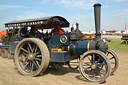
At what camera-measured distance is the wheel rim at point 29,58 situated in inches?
201

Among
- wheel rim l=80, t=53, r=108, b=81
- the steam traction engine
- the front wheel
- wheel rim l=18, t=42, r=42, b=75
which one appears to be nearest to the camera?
the front wheel

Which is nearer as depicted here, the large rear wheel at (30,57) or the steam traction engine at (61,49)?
the steam traction engine at (61,49)

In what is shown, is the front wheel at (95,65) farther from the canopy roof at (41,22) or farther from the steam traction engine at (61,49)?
the canopy roof at (41,22)

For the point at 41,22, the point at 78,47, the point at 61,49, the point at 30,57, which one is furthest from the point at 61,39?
the point at 30,57

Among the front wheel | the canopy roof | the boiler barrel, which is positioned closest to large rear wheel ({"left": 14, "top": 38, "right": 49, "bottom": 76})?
the canopy roof

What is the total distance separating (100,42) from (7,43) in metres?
9.40

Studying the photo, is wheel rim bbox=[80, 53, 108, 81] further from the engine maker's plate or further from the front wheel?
the engine maker's plate

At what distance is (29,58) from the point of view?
5125 millimetres

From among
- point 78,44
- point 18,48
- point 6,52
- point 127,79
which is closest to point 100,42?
point 78,44

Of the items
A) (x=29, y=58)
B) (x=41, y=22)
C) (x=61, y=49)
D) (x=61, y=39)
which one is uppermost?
(x=41, y=22)

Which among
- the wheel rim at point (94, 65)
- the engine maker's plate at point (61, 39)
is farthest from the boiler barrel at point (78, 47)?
the wheel rim at point (94, 65)

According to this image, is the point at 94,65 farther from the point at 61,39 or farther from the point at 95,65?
the point at 61,39

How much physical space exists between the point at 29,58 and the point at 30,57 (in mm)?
58

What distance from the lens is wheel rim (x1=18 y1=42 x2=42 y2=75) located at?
5.10m
